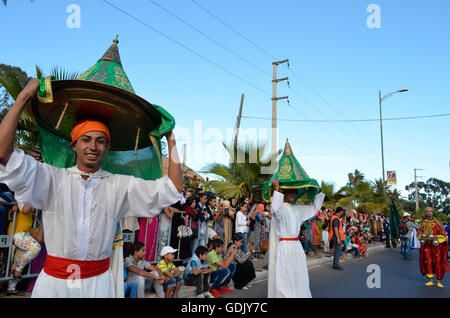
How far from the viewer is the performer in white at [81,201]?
1.84 m

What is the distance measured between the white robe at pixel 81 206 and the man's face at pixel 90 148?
3.6 inches

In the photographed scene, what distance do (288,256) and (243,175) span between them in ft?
25.6

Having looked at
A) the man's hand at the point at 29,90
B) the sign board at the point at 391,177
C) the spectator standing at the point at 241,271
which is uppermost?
the sign board at the point at 391,177

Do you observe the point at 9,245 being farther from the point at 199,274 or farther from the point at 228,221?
the point at 228,221

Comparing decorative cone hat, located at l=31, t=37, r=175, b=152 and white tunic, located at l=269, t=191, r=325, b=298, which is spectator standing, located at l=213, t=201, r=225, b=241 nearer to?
white tunic, located at l=269, t=191, r=325, b=298

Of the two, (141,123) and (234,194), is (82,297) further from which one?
(234,194)

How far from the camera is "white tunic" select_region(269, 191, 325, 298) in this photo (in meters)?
4.77

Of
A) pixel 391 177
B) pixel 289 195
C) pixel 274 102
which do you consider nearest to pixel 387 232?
pixel 274 102

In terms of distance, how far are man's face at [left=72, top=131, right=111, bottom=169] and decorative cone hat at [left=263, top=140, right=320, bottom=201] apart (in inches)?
131

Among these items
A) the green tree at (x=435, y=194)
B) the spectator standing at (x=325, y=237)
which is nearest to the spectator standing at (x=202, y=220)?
the spectator standing at (x=325, y=237)

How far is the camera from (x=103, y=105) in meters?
2.21

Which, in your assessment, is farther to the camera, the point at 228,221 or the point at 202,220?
the point at 228,221
